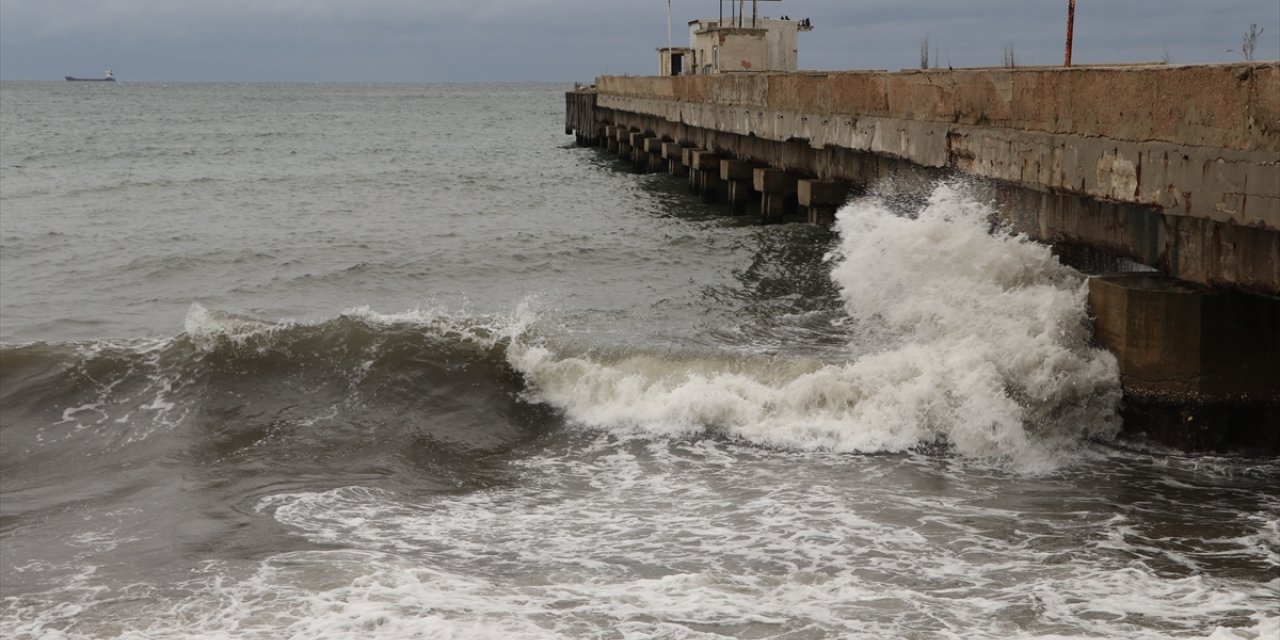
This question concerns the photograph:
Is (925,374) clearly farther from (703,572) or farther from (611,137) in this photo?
(611,137)

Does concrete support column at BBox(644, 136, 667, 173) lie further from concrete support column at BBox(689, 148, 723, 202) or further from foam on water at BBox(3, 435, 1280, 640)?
foam on water at BBox(3, 435, 1280, 640)

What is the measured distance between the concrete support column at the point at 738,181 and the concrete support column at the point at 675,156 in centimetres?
496

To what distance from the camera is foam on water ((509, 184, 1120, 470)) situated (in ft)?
26.7

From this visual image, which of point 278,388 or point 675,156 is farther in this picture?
point 675,156

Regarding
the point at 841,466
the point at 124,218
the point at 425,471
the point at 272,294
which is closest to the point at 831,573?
the point at 841,466

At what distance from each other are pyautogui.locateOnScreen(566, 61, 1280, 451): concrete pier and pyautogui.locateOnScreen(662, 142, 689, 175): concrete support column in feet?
52.4

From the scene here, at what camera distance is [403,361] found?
10.8 metres

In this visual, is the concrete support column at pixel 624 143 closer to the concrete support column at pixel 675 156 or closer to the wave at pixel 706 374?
the concrete support column at pixel 675 156

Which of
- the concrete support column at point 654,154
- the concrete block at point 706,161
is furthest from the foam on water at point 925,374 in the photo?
the concrete support column at point 654,154

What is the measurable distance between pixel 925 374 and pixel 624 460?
2226mm

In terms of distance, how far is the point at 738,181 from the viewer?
2056 centimetres

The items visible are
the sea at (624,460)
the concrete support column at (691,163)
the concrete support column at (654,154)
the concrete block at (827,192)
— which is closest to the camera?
the sea at (624,460)

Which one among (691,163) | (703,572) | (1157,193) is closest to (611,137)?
(691,163)

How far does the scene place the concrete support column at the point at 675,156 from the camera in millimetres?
26933
